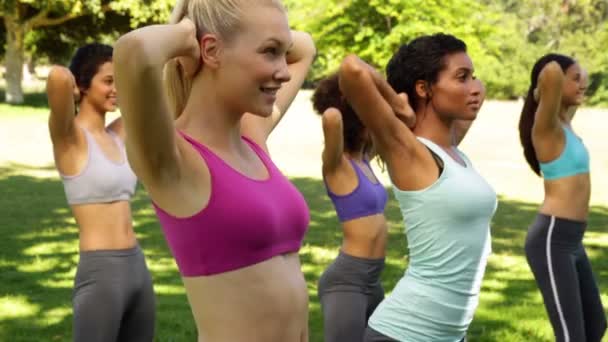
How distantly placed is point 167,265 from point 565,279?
5.27 m

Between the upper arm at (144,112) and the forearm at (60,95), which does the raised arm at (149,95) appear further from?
the forearm at (60,95)

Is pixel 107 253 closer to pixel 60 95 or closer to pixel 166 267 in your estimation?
pixel 60 95

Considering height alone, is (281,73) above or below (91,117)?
above

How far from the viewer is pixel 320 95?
234 inches

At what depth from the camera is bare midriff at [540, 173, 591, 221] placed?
5863 mm

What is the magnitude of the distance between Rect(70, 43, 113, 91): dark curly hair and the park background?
242 cm

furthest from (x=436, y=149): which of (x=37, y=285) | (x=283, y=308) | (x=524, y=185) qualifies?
(x=524, y=185)

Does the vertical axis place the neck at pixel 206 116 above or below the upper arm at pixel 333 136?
above

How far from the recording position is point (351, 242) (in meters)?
5.49

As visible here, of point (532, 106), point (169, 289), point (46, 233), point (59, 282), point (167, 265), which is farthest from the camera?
point (46, 233)

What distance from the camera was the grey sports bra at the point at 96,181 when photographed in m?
5.12

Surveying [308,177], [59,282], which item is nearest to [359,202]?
[59,282]

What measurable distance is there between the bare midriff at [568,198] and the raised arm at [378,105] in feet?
7.34

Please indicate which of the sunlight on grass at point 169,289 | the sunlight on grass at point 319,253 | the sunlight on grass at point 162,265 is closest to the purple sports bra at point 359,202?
the sunlight on grass at point 169,289
